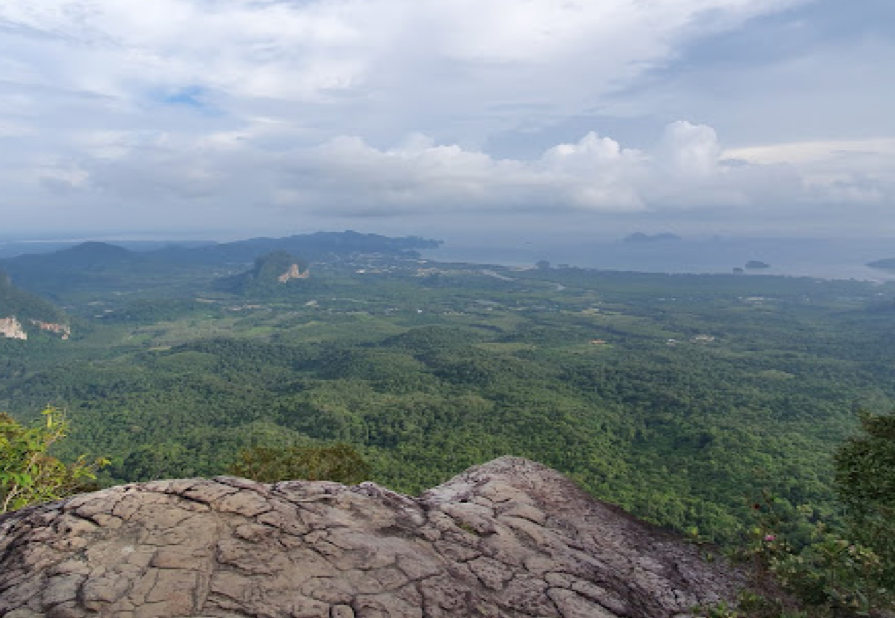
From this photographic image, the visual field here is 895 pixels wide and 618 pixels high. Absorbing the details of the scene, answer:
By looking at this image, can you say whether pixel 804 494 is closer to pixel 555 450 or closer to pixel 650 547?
pixel 555 450

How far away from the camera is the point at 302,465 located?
17.0 metres

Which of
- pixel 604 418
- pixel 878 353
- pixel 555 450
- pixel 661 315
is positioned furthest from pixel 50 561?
pixel 661 315

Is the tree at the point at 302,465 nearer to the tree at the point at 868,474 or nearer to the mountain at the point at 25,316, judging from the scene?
the tree at the point at 868,474

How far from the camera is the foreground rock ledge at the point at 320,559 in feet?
20.1

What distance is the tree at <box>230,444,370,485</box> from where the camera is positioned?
16.2m

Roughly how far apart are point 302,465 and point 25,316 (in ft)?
544

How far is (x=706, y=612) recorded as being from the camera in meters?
7.20

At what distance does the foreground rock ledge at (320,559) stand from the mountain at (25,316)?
167 meters

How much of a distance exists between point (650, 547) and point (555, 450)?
132 ft

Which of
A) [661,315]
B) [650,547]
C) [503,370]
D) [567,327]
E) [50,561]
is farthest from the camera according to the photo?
[661,315]

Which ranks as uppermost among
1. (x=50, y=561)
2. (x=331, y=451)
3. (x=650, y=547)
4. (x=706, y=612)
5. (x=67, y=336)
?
(x=50, y=561)

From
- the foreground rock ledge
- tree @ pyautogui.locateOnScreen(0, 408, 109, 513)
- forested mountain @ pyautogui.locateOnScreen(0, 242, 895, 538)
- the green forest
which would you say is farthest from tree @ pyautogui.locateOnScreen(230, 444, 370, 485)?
forested mountain @ pyautogui.locateOnScreen(0, 242, 895, 538)

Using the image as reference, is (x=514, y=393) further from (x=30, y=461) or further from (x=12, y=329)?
(x=12, y=329)

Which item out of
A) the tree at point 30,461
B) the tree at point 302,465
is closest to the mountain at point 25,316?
the tree at point 302,465
